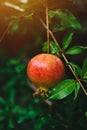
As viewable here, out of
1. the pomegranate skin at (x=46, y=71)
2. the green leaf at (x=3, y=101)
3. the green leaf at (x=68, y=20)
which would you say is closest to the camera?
the pomegranate skin at (x=46, y=71)

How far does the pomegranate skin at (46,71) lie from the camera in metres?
1.50

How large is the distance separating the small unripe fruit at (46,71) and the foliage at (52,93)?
0.03 m

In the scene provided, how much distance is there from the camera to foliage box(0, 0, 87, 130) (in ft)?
5.18

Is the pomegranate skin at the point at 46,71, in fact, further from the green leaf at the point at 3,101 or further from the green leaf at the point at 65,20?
the green leaf at the point at 3,101

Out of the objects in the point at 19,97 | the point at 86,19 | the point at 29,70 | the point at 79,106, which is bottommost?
the point at 19,97

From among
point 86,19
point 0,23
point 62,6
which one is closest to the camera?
point 62,6

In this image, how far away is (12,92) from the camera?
10.8ft

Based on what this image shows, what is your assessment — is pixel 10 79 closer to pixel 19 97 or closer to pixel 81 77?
pixel 19 97

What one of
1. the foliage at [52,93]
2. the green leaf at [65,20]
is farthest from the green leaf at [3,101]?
the green leaf at [65,20]

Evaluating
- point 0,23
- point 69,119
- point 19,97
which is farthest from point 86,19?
point 19,97

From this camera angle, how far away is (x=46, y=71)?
1502mm

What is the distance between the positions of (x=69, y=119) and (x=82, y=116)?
137mm

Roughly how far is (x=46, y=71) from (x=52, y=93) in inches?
3.6

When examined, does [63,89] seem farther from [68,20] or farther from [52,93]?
[68,20]
